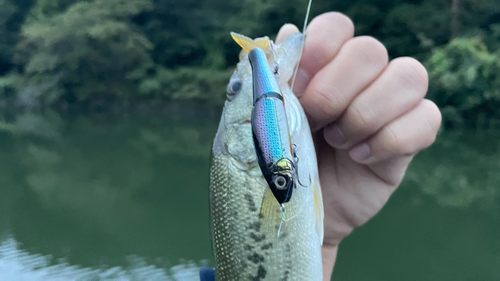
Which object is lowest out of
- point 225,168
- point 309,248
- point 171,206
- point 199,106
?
point 199,106

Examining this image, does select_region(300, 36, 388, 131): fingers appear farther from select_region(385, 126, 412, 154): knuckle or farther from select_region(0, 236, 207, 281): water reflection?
select_region(0, 236, 207, 281): water reflection

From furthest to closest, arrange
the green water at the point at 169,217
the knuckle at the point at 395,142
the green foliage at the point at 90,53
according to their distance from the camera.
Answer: the green foliage at the point at 90,53 < the green water at the point at 169,217 < the knuckle at the point at 395,142

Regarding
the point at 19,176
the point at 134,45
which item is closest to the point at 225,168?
the point at 19,176

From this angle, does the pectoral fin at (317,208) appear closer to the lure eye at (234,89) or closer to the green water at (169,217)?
the lure eye at (234,89)

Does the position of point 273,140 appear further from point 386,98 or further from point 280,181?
point 386,98

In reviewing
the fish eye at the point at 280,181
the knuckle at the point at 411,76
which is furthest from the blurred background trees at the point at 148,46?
the fish eye at the point at 280,181

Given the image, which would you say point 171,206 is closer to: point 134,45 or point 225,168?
point 225,168
